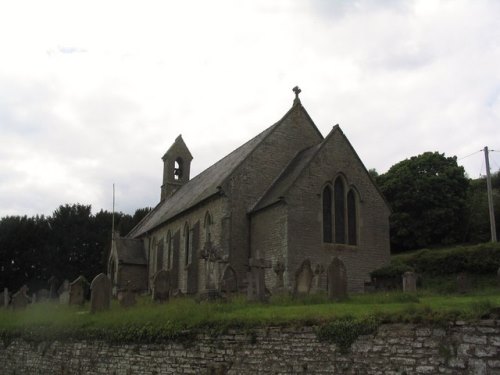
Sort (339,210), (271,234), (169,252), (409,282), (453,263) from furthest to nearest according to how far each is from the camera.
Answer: (169,252)
(453,263)
(339,210)
(271,234)
(409,282)

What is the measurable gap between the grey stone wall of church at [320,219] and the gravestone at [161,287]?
6.02 m

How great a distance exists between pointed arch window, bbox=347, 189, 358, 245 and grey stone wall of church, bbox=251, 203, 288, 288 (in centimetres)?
356

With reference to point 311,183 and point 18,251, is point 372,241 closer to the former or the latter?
point 311,183

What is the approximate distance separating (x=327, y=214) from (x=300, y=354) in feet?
45.5

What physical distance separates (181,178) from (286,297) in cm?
3233

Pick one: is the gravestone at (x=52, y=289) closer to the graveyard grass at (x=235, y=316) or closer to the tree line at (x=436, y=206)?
the graveyard grass at (x=235, y=316)

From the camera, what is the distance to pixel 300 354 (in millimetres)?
10922

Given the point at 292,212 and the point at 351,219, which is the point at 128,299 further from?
the point at 351,219

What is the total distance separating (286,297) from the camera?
1572cm

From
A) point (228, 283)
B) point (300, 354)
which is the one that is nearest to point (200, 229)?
point (228, 283)

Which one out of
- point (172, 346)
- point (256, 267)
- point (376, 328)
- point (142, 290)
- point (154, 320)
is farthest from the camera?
point (142, 290)

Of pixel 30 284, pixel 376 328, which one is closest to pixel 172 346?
pixel 376 328

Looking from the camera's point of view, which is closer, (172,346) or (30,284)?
(172,346)

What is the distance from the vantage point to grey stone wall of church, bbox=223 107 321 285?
25.5m
